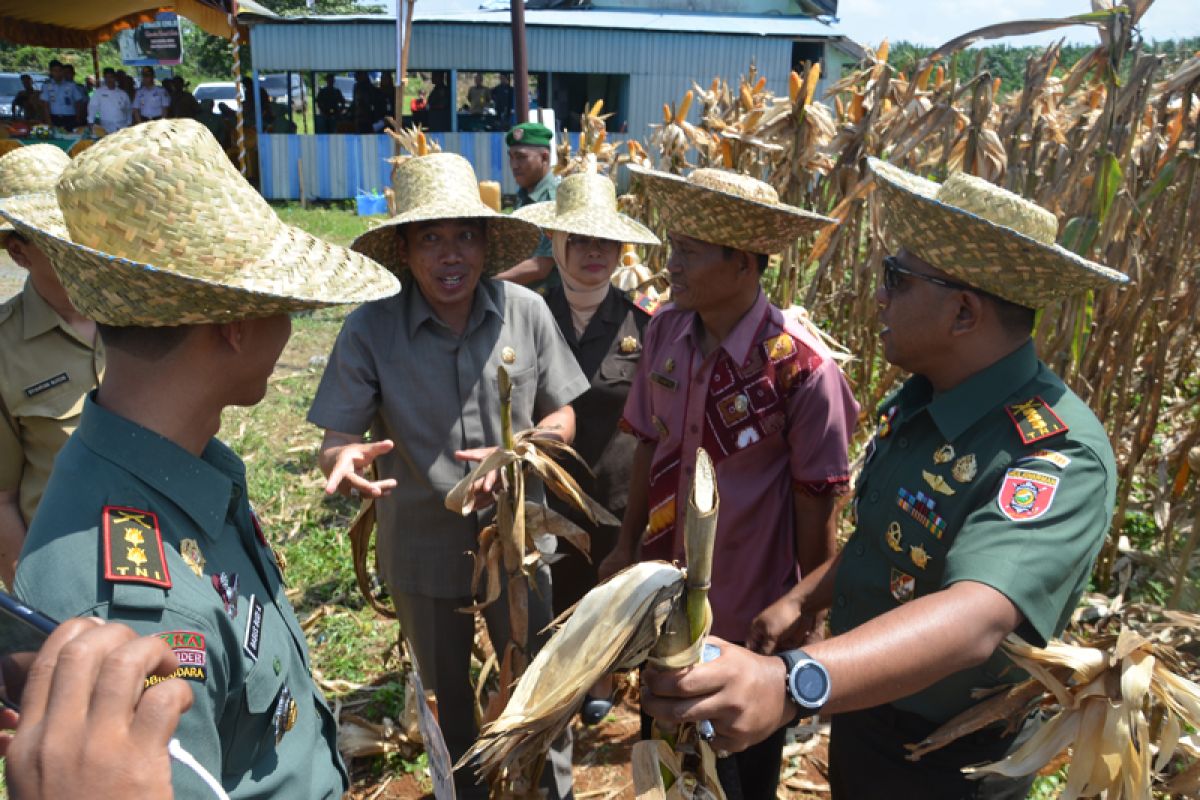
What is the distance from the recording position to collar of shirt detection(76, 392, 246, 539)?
4.62 ft

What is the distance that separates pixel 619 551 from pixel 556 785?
2.80 ft

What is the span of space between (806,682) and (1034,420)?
2.79ft

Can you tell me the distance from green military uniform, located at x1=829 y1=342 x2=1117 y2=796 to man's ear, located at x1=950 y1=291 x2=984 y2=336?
0.11 metres

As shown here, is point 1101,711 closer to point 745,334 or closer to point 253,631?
point 745,334

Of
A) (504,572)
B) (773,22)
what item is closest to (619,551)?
(504,572)

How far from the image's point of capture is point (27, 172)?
8.75 ft

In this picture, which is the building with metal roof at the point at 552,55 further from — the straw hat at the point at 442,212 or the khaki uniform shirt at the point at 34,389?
the khaki uniform shirt at the point at 34,389

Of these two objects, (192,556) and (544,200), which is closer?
(192,556)

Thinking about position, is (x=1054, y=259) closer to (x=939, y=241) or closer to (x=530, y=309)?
(x=939, y=241)

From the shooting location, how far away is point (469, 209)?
111 inches

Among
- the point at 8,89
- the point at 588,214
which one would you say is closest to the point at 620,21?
the point at 8,89

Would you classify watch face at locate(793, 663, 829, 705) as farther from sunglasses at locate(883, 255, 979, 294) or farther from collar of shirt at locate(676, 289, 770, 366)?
collar of shirt at locate(676, 289, 770, 366)

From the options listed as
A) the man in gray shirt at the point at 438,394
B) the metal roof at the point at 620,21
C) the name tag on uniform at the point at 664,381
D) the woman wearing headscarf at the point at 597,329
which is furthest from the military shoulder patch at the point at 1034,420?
the metal roof at the point at 620,21

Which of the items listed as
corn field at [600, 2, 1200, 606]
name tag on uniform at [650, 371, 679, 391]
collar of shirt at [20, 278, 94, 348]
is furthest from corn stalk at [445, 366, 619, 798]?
corn field at [600, 2, 1200, 606]
